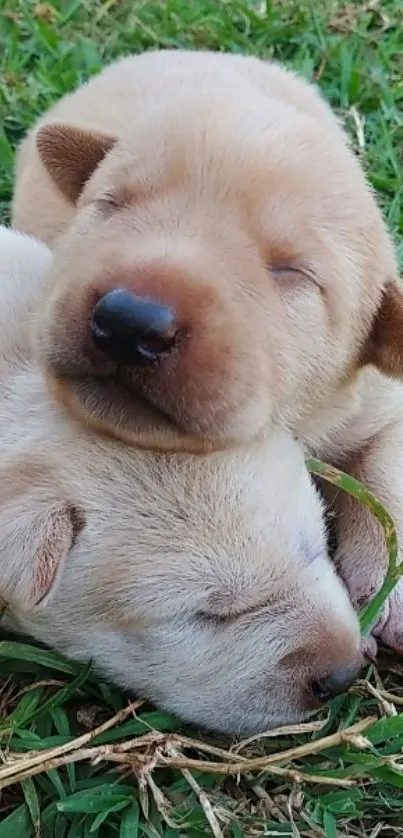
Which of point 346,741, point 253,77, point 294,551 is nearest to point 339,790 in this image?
point 346,741

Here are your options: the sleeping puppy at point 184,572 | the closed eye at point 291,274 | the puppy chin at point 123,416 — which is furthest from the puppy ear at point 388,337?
the puppy chin at point 123,416

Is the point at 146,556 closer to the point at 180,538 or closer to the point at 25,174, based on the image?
the point at 180,538

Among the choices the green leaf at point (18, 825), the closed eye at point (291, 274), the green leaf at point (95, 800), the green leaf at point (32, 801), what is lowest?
the green leaf at point (18, 825)

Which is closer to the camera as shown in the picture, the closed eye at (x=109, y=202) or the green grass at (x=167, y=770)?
the green grass at (x=167, y=770)

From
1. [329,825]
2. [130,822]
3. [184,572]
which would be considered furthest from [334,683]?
[130,822]

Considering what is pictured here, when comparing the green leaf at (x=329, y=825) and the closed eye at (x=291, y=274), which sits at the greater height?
the closed eye at (x=291, y=274)

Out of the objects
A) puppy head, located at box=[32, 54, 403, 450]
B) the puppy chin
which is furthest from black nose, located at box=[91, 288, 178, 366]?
the puppy chin

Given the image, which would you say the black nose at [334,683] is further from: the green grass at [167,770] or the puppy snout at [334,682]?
the green grass at [167,770]

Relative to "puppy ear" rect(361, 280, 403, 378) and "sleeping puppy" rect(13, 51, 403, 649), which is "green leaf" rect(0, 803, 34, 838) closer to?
"sleeping puppy" rect(13, 51, 403, 649)
